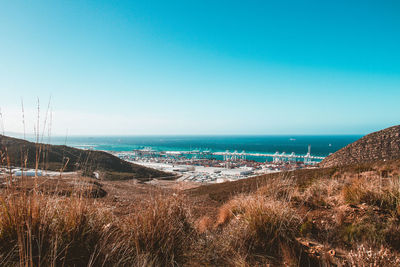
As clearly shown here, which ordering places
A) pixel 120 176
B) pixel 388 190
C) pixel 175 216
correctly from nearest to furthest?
1. pixel 175 216
2. pixel 388 190
3. pixel 120 176

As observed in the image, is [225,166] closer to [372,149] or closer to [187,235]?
[372,149]

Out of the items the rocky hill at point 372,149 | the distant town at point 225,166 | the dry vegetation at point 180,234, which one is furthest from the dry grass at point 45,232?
the rocky hill at point 372,149

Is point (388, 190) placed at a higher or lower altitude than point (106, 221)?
higher

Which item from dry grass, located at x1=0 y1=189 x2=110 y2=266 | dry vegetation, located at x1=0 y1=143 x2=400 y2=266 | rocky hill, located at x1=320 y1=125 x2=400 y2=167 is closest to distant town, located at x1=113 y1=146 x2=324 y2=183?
rocky hill, located at x1=320 y1=125 x2=400 y2=167

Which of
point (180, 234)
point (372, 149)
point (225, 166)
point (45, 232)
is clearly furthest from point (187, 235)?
point (225, 166)

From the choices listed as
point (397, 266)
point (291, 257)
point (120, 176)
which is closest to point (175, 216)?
point (291, 257)

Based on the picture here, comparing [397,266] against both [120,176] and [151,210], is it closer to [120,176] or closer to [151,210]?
[151,210]

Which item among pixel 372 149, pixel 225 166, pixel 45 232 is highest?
pixel 372 149

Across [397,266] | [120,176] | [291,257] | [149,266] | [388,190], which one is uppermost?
[388,190]

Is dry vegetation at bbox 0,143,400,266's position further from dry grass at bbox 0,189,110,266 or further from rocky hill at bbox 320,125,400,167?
rocky hill at bbox 320,125,400,167
